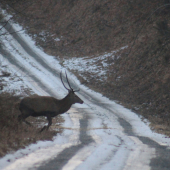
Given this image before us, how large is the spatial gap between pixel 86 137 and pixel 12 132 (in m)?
2.71

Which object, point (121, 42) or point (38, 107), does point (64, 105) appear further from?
point (121, 42)

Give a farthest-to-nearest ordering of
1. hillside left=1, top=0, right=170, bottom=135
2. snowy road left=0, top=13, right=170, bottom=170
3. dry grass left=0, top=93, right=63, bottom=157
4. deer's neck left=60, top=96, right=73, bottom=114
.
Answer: hillside left=1, top=0, right=170, bottom=135
deer's neck left=60, top=96, right=73, bottom=114
dry grass left=0, top=93, right=63, bottom=157
snowy road left=0, top=13, right=170, bottom=170

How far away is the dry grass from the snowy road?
0.27m

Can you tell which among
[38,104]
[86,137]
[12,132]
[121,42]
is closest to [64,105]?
[38,104]

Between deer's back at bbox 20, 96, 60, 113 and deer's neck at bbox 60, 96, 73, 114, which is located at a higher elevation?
deer's back at bbox 20, 96, 60, 113

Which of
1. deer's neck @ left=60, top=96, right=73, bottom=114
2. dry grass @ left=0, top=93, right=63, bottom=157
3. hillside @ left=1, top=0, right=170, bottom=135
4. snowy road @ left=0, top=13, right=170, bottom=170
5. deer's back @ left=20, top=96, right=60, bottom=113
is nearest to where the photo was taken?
snowy road @ left=0, top=13, right=170, bottom=170

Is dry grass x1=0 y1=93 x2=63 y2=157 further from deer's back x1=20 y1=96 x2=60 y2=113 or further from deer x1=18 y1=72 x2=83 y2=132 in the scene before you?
deer's back x1=20 y1=96 x2=60 y2=113

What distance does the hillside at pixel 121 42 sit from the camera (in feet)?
72.9

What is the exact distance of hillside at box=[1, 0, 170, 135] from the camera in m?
22.2

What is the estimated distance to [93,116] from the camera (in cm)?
1878

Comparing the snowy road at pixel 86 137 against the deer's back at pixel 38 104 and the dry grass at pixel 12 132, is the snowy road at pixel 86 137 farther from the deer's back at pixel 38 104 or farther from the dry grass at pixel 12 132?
the deer's back at pixel 38 104

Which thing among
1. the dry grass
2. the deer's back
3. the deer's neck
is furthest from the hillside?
the deer's neck

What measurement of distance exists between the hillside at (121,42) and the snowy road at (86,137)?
1.51 meters

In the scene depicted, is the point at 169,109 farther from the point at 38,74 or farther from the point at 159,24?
the point at 38,74
